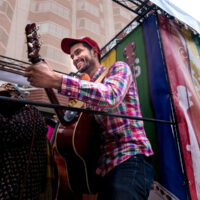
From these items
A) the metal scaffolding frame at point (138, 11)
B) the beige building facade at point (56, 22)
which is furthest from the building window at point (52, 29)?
the metal scaffolding frame at point (138, 11)

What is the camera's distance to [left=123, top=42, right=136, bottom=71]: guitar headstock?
2491mm

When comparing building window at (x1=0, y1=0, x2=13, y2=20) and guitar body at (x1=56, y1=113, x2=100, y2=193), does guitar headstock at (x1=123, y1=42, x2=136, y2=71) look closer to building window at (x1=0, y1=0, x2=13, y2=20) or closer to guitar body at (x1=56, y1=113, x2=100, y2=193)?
guitar body at (x1=56, y1=113, x2=100, y2=193)

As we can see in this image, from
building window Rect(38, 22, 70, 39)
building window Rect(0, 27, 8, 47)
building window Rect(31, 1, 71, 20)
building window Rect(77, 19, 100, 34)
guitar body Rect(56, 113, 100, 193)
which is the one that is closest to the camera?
guitar body Rect(56, 113, 100, 193)

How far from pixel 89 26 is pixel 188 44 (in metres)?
8.93

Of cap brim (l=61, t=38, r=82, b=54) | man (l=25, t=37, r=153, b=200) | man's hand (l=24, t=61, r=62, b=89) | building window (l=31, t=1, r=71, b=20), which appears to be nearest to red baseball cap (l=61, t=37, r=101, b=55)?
cap brim (l=61, t=38, r=82, b=54)

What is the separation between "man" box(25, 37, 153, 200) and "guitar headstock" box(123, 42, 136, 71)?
4.01 feet

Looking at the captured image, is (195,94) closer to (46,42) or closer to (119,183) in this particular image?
(119,183)

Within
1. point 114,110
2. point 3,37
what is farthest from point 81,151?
point 3,37

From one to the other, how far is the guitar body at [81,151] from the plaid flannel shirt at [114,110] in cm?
7

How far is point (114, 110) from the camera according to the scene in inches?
52.3

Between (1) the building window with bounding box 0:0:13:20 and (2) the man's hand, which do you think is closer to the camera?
(2) the man's hand

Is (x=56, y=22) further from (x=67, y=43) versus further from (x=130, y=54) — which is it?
(x=67, y=43)

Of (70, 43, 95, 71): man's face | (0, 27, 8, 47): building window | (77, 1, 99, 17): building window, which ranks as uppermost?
(77, 1, 99, 17): building window

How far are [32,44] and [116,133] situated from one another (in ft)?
2.51
